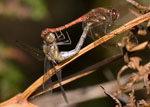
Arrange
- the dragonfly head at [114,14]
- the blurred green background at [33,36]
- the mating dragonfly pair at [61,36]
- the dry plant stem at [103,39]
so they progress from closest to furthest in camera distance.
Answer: the dry plant stem at [103,39] → the mating dragonfly pair at [61,36] → the dragonfly head at [114,14] → the blurred green background at [33,36]

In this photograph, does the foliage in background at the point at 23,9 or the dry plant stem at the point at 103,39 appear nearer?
the dry plant stem at the point at 103,39

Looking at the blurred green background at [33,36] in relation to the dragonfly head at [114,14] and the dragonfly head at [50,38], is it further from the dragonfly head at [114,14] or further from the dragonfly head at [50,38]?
the dragonfly head at [50,38]

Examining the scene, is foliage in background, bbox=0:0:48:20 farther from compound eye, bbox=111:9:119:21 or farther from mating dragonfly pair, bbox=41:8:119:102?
compound eye, bbox=111:9:119:21

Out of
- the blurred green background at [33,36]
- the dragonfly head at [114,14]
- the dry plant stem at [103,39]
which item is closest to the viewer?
the dry plant stem at [103,39]

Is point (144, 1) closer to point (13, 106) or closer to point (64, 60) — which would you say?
point (64, 60)

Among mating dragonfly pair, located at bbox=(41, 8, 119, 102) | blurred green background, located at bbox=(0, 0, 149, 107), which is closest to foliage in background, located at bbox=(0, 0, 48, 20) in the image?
blurred green background, located at bbox=(0, 0, 149, 107)

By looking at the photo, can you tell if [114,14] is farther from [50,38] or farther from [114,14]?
[50,38]

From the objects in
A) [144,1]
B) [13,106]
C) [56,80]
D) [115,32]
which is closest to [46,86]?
[56,80]

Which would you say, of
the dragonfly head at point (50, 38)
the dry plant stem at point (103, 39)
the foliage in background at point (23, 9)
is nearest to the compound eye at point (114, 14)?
the dry plant stem at point (103, 39)

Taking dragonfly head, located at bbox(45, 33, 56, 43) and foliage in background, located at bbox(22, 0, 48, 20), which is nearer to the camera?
dragonfly head, located at bbox(45, 33, 56, 43)

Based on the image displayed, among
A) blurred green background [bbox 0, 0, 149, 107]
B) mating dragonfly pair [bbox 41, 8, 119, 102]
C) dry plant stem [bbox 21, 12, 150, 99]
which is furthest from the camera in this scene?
blurred green background [bbox 0, 0, 149, 107]
